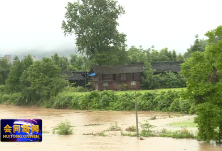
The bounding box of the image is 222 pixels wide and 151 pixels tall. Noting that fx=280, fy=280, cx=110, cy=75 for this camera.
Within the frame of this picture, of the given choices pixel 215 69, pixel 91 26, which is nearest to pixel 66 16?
pixel 91 26

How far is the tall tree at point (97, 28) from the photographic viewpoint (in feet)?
160

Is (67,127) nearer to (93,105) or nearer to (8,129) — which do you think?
(8,129)

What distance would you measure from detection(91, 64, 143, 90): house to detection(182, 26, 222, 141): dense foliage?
33429 mm

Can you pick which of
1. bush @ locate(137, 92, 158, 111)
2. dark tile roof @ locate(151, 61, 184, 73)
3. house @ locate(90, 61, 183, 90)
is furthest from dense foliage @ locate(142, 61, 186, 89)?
bush @ locate(137, 92, 158, 111)

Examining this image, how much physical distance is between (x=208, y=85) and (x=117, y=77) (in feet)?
117

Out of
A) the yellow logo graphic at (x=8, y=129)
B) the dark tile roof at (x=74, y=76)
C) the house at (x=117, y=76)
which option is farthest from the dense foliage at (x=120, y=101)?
the yellow logo graphic at (x=8, y=129)

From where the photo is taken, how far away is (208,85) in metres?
11.5

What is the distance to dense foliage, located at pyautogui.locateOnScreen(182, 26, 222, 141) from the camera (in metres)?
11.2

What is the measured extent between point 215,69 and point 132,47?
254 ft

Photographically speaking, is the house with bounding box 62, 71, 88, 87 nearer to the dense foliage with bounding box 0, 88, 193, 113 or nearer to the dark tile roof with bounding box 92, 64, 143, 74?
the dark tile roof with bounding box 92, 64, 143, 74

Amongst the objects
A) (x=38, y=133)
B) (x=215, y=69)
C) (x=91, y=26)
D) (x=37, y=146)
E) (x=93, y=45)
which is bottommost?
(x=37, y=146)

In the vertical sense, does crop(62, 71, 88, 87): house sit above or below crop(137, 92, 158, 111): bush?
above

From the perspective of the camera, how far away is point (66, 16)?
52.3 m

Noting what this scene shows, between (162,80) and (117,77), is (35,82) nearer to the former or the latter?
(117,77)
